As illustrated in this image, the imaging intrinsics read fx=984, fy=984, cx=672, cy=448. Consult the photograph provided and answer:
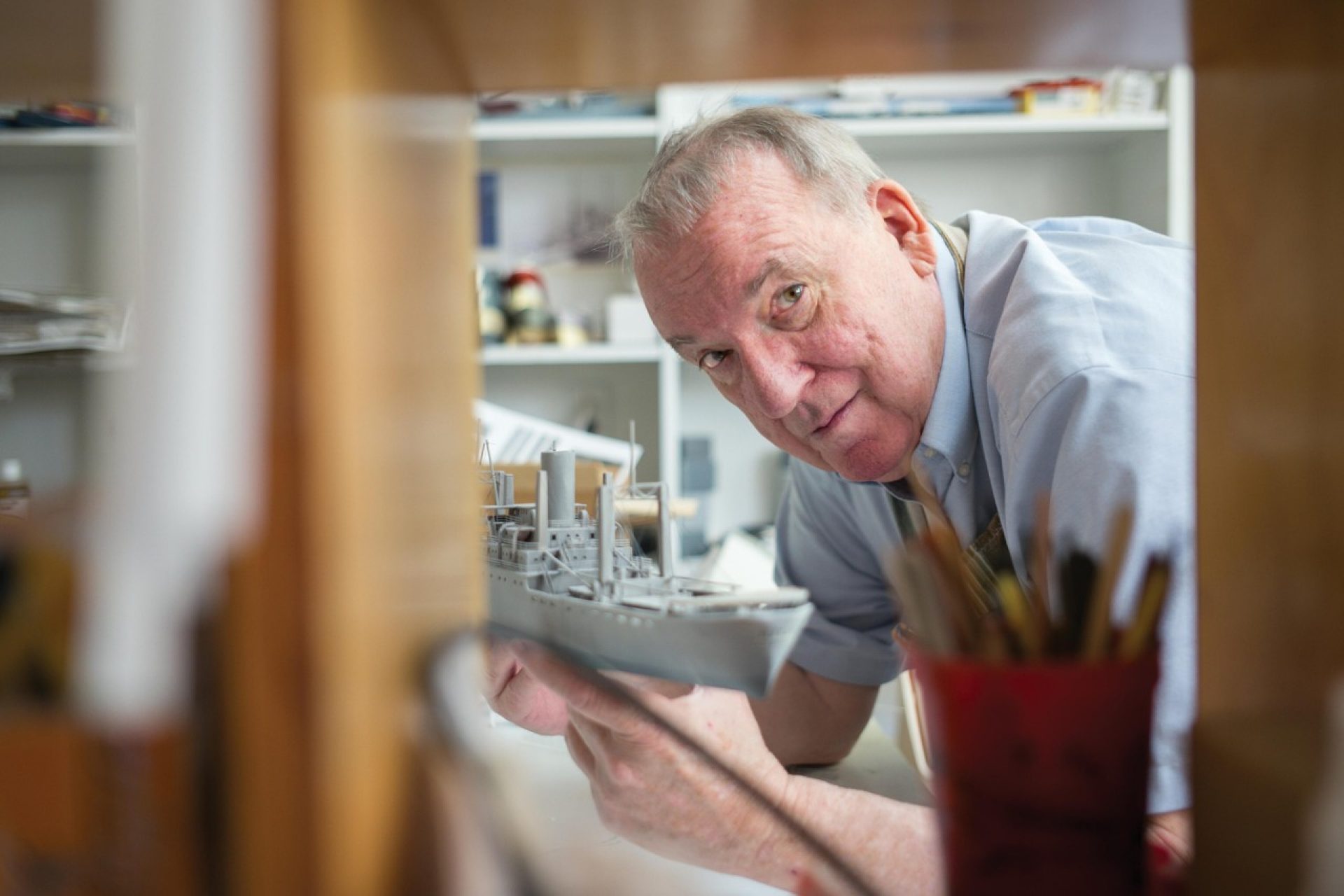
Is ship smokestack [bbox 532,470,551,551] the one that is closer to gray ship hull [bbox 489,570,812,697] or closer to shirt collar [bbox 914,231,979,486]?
gray ship hull [bbox 489,570,812,697]

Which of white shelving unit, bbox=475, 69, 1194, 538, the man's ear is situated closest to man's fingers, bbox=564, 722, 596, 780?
the man's ear

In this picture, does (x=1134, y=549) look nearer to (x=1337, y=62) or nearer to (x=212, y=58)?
(x=1337, y=62)

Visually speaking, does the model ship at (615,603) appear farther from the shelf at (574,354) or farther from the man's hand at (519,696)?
the shelf at (574,354)

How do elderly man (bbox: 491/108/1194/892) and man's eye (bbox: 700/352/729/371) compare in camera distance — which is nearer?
elderly man (bbox: 491/108/1194/892)

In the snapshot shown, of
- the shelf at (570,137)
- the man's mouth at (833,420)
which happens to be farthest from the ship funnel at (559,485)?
the shelf at (570,137)

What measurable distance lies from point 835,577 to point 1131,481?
410 millimetres

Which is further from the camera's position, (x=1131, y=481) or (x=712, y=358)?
(x=712, y=358)

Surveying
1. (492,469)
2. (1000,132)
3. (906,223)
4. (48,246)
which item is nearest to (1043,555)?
(492,469)

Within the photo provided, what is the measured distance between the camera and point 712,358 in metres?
0.66

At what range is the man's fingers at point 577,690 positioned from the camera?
0.45m

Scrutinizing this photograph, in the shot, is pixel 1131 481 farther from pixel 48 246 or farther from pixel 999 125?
pixel 48 246

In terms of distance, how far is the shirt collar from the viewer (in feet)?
2.59

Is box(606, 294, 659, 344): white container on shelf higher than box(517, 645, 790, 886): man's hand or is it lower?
higher

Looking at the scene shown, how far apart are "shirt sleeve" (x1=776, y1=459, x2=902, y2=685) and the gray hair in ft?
0.97
